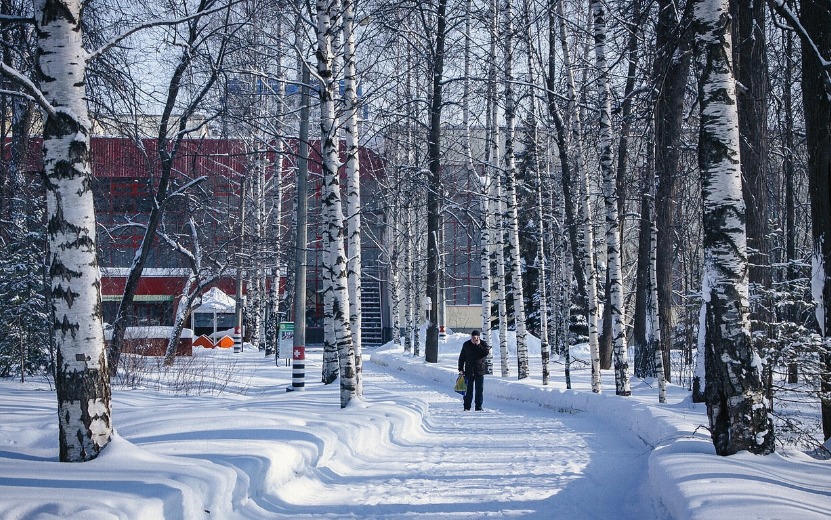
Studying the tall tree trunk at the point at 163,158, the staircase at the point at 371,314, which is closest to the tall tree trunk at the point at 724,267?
the tall tree trunk at the point at 163,158

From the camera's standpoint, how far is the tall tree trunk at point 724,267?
8227 millimetres

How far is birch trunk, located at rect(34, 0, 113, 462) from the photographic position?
7.22 m

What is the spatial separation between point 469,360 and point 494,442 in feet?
20.4

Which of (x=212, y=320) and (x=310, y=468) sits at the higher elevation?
(x=212, y=320)

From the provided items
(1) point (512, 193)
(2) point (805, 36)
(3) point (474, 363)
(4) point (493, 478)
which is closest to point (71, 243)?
(4) point (493, 478)

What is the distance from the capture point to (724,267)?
27.7 feet

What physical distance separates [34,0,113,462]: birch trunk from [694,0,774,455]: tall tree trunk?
5.68 m

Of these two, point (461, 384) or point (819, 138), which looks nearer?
point (819, 138)

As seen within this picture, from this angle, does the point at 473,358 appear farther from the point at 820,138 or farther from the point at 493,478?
the point at 820,138

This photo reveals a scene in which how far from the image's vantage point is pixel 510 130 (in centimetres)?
2352

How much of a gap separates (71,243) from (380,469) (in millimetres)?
4538

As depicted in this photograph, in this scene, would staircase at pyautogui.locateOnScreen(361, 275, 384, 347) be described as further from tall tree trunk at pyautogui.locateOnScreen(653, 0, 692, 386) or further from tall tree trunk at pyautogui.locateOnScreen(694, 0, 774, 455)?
tall tree trunk at pyautogui.locateOnScreen(694, 0, 774, 455)

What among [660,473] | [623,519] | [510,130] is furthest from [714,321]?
[510,130]

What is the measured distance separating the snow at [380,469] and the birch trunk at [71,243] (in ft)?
1.20
